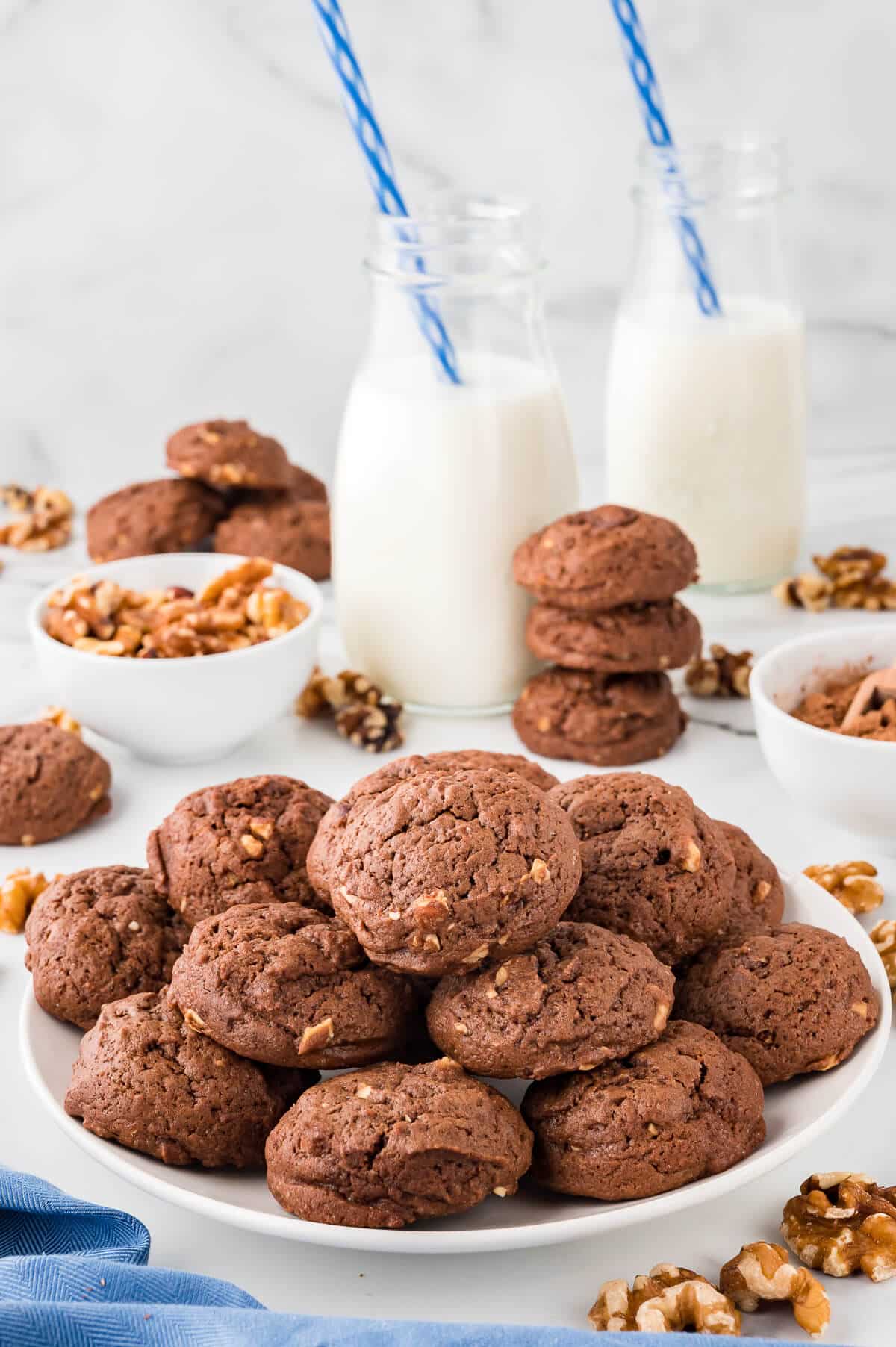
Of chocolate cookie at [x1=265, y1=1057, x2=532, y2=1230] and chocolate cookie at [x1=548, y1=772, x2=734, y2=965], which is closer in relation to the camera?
chocolate cookie at [x1=265, y1=1057, x2=532, y2=1230]

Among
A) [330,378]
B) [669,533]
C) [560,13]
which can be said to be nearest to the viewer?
[669,533]

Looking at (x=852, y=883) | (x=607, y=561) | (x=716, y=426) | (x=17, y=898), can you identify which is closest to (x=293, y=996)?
(x=17, y=898)

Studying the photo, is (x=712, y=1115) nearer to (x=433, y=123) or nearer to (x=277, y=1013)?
(x=277, y=1013)

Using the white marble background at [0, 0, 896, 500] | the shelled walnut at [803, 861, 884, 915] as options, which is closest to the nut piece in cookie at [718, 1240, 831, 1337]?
the shelled walnut at [803, 861, 884, 915]

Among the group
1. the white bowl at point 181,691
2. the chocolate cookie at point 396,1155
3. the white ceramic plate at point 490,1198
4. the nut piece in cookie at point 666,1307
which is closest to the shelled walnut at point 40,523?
the white bowl at point 181,691

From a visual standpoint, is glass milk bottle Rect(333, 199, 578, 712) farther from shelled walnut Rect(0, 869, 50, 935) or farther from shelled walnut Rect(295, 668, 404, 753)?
shelled walnut Rect(0, 869, 50, 935)

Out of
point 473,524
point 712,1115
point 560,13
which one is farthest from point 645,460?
point 712,1115

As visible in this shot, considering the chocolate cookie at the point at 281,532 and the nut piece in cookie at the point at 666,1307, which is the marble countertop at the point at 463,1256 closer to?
the nut piece in cookie at the point at 666,1307
